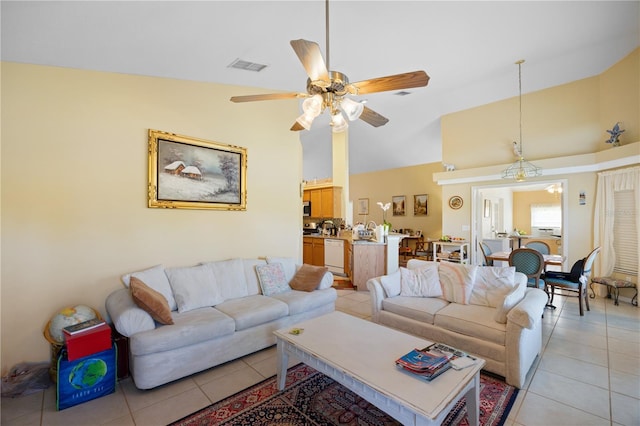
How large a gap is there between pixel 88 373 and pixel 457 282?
11.7 feet

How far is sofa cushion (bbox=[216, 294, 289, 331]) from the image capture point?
111 inches

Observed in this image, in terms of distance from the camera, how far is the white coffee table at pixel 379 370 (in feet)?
4.93

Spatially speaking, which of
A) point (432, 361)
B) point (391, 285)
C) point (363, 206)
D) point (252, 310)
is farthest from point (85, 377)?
point (363, 206)

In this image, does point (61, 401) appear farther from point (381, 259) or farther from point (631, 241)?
point (631, 241)

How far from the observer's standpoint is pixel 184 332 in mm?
2418

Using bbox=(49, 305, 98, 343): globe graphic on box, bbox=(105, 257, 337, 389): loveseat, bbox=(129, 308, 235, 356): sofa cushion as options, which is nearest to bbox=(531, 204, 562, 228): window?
bbox=(105, 257, 337, 389): loveseat

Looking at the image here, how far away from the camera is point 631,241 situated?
4.66 meters

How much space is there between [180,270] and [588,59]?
7097 mm

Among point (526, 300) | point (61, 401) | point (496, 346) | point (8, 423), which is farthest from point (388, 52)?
point (8, 423)

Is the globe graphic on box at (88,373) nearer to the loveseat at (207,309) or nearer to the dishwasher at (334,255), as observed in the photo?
the loveseat at (207,309)

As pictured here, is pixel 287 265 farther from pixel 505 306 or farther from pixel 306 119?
pixel 505 306

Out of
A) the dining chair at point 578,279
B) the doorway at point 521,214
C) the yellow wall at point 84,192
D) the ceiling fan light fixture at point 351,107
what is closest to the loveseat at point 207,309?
the yellow wall at point 84,192

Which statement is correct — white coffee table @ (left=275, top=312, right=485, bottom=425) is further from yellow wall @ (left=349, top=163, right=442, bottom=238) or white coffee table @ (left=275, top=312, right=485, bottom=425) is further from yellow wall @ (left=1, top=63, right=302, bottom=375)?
yellow wall @ (left=349, top=163, right=442, bottom=238)

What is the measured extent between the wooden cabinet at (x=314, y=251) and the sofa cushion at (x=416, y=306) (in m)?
3.93
